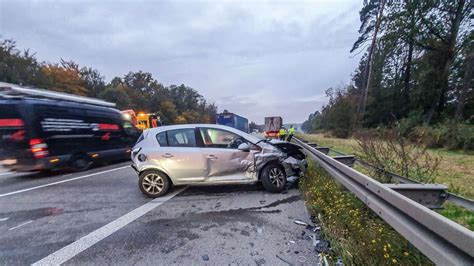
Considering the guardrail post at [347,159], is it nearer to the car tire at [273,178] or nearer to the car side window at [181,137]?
the car tire at [273,178]

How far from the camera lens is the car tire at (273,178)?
5.12 metres

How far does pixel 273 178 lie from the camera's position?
204 inches

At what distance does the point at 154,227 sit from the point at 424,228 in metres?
3.51

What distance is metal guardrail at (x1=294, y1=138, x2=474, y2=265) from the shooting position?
1.27m

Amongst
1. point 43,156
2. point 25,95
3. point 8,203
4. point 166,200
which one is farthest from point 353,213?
point 25,95

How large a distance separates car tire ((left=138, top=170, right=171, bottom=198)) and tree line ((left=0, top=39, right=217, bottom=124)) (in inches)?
1534

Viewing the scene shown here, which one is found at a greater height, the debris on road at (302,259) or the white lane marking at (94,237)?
the debris on road at (302,259)

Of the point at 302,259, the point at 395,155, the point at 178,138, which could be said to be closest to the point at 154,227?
the point at 178,138

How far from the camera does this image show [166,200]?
4.88 metres

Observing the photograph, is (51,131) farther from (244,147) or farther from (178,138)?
(244,147)

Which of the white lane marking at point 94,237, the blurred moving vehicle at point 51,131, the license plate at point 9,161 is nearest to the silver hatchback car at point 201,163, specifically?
the white lane marking at point 94,237

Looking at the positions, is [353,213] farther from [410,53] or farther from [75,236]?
Result: [410,53]

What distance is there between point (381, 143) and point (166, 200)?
4751 millimetres

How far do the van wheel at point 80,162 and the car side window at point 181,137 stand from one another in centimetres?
555
